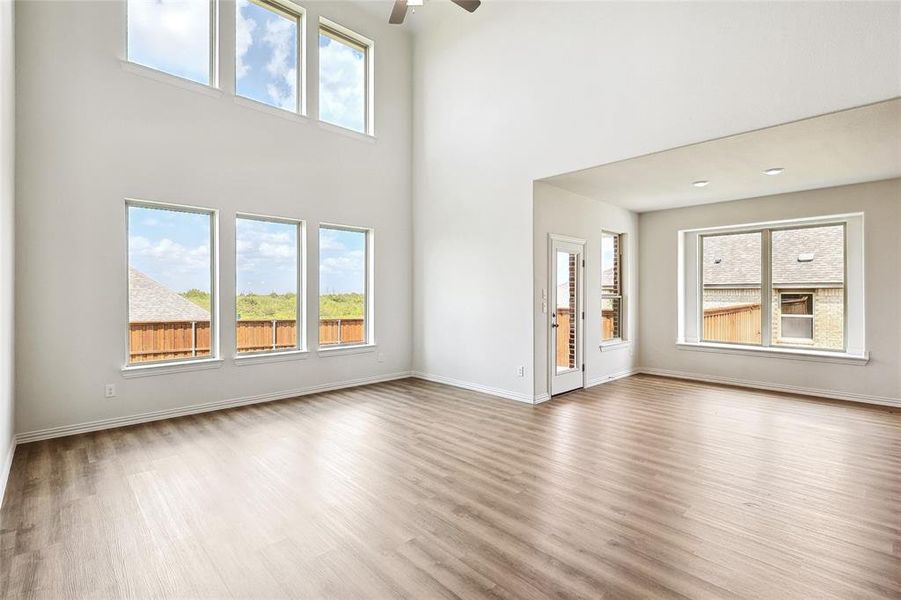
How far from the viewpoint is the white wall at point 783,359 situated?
508cm

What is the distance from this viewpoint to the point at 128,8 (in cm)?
446

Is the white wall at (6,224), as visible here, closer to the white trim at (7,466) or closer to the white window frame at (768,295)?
the white trim at (7,466)

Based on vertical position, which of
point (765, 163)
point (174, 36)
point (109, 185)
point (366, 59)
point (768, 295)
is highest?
point (366, 59)

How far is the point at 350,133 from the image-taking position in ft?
20.1

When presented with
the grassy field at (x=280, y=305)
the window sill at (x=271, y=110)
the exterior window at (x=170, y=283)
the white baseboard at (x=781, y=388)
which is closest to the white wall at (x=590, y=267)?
the white baseboard at (x=781, y=388)

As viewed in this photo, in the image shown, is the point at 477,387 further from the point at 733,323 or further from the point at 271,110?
the point at 271,110

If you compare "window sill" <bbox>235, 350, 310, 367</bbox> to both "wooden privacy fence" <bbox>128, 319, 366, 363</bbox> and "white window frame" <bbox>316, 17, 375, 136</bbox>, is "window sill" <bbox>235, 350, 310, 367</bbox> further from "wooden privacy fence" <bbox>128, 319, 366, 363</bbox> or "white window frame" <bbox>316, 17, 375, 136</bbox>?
"white window frame" <bbox>316, 17, 375, 136</bbox>

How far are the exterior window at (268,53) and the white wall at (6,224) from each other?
6.84 feet

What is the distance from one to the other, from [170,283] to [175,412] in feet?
4.57

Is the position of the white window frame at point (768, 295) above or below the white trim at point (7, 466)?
above

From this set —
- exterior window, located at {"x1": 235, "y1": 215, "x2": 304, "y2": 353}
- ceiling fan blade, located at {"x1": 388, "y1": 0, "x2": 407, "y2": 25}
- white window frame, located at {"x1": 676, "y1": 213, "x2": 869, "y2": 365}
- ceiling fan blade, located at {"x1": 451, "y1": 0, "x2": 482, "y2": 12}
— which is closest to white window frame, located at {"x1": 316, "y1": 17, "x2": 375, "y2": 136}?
exterior window, located at {"x1": 235, "y1": 215, "x2": 304, "y2": 353}

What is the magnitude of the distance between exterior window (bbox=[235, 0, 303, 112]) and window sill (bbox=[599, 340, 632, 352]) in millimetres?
5362

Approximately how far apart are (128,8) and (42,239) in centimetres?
253

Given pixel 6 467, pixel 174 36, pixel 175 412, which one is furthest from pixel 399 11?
pixel 6 467
